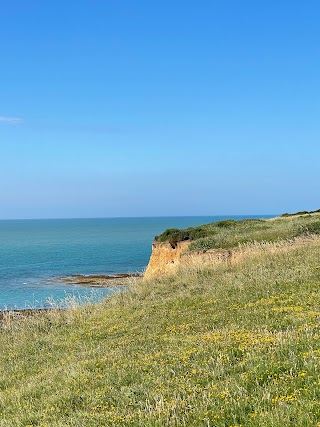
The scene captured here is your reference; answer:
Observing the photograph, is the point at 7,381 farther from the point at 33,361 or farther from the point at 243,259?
the point at 243,259

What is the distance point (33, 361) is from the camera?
38.6ft

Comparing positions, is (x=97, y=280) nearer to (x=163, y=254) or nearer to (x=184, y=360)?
(x=163, y=254)

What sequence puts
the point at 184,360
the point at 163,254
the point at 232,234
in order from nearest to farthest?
1. the point at 184,360
2. the point at 232,234
3. the point at 163,254

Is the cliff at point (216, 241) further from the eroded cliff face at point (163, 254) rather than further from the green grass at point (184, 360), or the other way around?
the green grass at point (184, 360)

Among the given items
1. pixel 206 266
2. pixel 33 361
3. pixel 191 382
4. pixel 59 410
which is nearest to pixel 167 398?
pixel 191 382

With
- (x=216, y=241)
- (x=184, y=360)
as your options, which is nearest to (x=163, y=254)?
(x=216, y=241)

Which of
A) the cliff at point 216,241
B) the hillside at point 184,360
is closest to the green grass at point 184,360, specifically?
the hillside at point 184,360

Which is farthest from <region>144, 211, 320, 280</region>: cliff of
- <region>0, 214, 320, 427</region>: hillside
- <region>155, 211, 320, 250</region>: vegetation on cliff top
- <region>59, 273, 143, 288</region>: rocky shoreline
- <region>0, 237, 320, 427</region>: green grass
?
<region>59, 273, 143, 288</region>: rocky shoreline

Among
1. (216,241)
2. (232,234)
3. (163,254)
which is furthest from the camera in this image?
(163,254)

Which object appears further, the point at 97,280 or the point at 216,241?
the point at 97,280

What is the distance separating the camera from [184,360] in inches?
297

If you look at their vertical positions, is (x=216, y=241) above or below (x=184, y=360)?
above

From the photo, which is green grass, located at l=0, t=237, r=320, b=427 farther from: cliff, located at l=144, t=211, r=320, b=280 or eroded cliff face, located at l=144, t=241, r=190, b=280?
eroded cliff face, located at l=144, t=241, r=190, b=280

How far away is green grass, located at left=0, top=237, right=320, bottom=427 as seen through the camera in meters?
5.31
